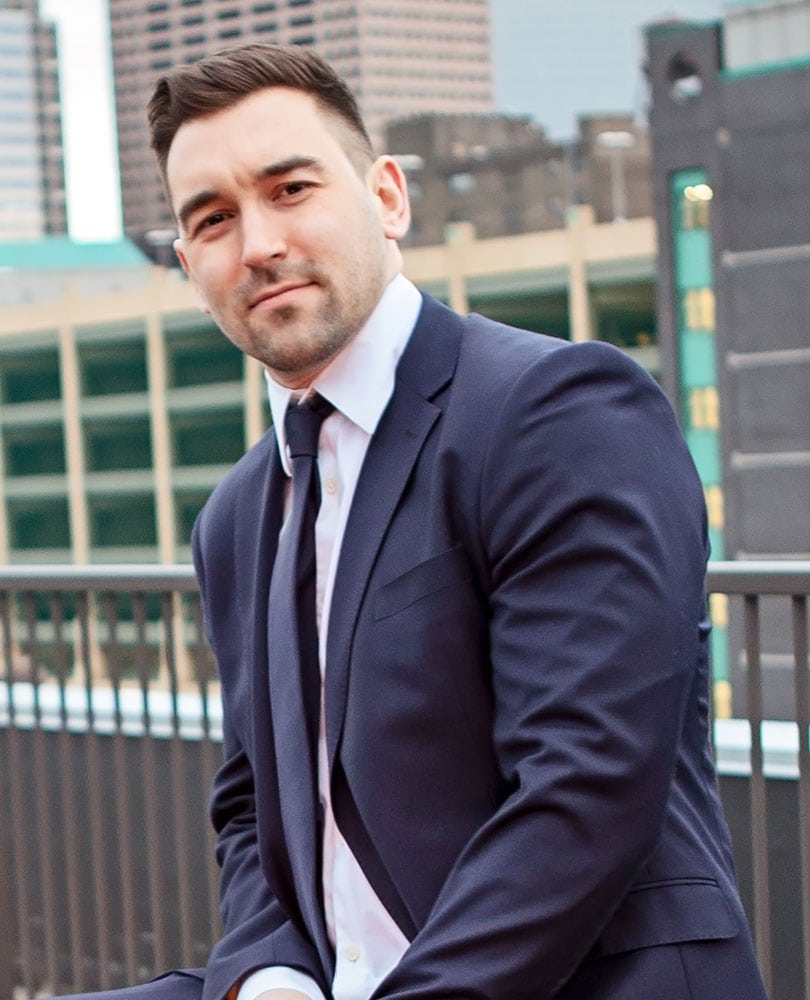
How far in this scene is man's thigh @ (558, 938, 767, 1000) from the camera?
34.1 inches

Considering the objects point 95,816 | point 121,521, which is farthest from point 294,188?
point 121,521

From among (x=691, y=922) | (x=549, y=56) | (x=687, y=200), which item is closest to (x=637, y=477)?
(x=691, y=922)

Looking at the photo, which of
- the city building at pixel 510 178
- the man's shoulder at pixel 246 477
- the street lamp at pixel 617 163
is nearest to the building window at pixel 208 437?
the city building at pixel 510 178

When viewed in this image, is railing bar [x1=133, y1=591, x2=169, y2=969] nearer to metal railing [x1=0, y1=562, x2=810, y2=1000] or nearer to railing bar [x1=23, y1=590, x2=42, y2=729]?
metal railing [x1=0, y1=562, x2=810, y2=1000]

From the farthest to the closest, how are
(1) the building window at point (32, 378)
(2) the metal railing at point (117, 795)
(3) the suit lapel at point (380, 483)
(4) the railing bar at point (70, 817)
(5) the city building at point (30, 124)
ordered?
1. (5) the city building at point (30, 124)
2. (1) the building window at point (32, 378)
3. (4) the railing bar at point (70, 817)
4. (2) the metal railing at point (117, 795)
5. (3) the suit lapel at point (380, 483)

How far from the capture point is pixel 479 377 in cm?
97

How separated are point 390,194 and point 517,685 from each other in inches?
16.0

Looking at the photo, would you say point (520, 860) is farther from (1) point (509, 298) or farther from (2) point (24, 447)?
(2) point (24, 447)

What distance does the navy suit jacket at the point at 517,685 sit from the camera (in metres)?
0.84

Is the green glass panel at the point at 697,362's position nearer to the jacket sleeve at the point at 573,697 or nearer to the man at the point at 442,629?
the man at the point at 442,629

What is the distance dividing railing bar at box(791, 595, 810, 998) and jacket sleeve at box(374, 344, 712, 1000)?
31.0 inches

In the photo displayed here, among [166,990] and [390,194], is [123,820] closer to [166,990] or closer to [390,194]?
[166,990]

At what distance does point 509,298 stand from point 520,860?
5062cm

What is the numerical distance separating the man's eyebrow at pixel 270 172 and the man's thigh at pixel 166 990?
0.60 metres
